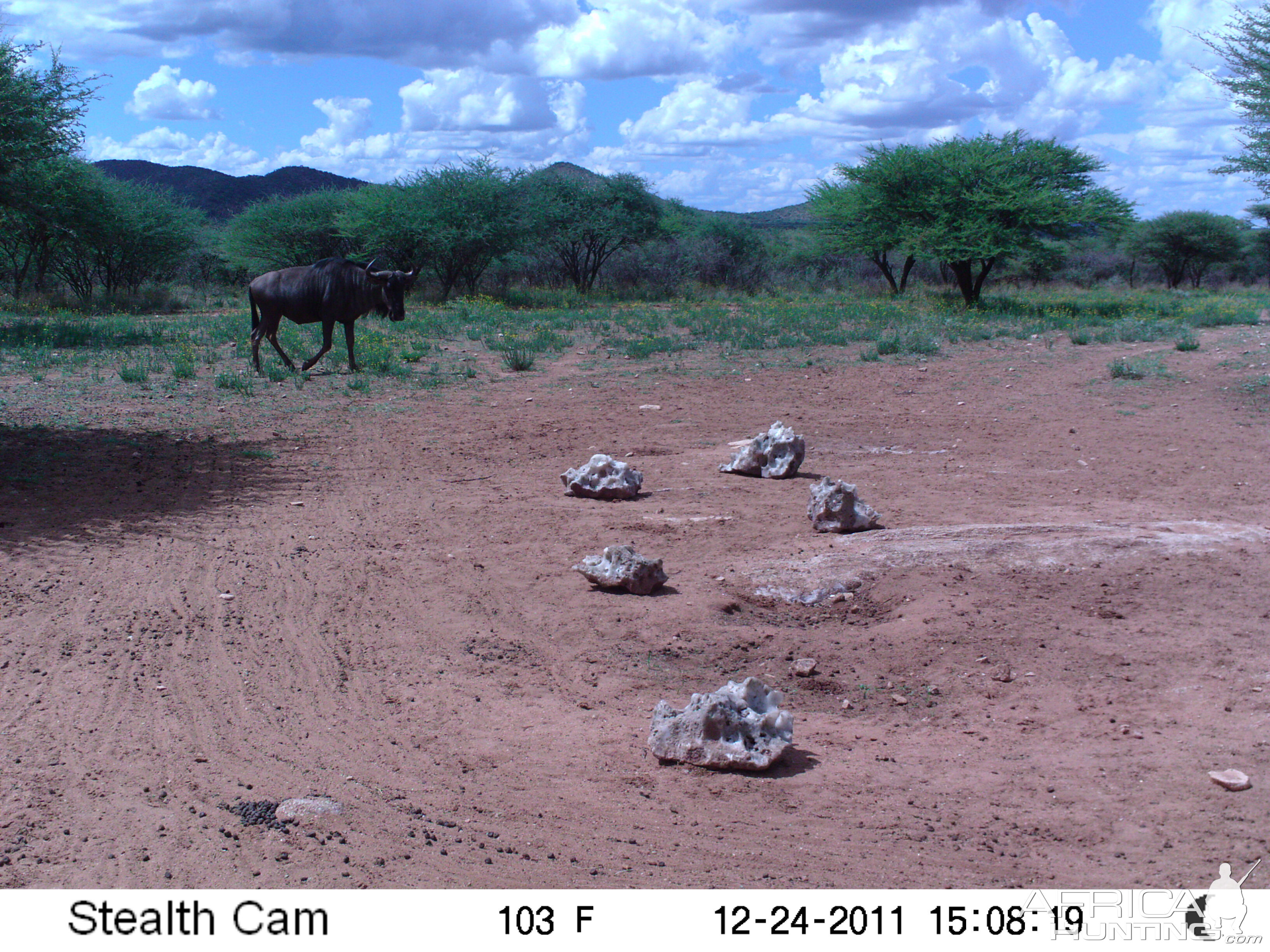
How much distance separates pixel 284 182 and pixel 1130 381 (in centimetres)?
10264

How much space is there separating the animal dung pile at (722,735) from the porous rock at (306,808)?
3.89 feet

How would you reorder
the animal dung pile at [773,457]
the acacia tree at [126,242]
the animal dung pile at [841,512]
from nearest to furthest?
the animal dung pile at [841,512] < the animal dung pile at [773,457] < the acacia tree at [126,242]

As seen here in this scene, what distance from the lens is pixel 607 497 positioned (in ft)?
24.0

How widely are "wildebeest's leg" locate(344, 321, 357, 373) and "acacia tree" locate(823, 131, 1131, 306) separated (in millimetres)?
15857

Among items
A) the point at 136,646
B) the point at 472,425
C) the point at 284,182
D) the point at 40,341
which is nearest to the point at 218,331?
the point at 40,341

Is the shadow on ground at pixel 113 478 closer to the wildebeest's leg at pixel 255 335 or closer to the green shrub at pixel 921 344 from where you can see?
the wildebeest's leg at pixel 255 335

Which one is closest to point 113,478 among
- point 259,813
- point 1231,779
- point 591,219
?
point 259,813

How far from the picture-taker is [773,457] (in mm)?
7984

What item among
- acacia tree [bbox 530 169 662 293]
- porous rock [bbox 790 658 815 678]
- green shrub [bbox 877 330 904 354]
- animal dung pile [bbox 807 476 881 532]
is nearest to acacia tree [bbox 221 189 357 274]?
acacia tree [bbox 530 169 662 293]

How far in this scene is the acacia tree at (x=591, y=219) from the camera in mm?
36969

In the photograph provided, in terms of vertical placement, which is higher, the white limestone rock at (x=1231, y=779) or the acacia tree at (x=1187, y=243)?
the acacia tree at (x=1187, y=243)

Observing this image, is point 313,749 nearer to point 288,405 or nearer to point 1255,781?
point 1255,781

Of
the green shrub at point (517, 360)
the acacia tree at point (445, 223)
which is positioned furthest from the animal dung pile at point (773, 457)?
the acacia tree at point (445, 223)

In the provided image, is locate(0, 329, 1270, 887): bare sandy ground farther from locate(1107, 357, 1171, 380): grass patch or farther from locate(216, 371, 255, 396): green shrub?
locate(1107, 357, 1171, 380): grass patch
